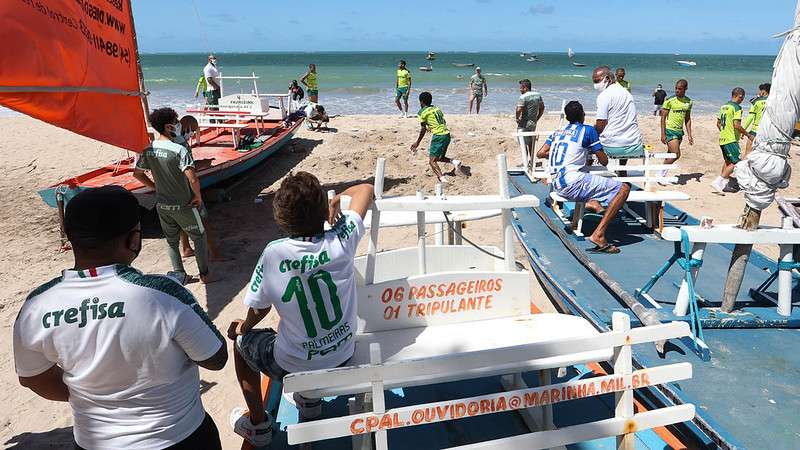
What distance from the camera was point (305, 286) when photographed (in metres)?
2.43

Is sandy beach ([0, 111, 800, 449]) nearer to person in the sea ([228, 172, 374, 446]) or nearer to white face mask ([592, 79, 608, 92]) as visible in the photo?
person in the sea ([228, 172, 374, 446])

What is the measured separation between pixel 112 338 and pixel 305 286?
0.85 meters

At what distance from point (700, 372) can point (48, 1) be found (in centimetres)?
498

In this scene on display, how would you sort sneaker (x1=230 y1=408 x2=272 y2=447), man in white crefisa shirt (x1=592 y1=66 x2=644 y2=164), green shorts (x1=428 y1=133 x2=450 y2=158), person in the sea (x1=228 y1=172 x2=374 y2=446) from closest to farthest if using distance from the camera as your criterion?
person in the sea (x1=228 y1=172 x2=374 y2=446) → sneaker (x1=230 y1=408 x2=272 y2=447) → man in white crefisa shirt (x1=592 y1=66 x2=644 y2=164) → green shorts (x1=428 y1=133 x2=450 y2=158)

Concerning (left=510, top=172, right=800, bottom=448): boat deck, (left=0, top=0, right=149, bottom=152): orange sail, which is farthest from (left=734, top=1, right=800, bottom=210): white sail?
(left=0, top=0, right=149, bottom=152): orange sail

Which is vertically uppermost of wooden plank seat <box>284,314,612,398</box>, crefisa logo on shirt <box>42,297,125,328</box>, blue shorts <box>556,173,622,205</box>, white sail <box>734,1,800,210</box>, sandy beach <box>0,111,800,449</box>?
white sail <box>734,1,800,210</box>

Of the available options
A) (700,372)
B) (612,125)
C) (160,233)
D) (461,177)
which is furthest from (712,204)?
(160,233)

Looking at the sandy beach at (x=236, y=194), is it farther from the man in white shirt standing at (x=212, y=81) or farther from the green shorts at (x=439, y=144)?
the man in white shirt standing at (x=212, y=81)

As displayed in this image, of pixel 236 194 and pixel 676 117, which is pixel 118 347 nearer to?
pixel 236 194

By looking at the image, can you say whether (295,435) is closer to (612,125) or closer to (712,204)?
(612,125)

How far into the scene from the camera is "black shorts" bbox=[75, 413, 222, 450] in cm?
200

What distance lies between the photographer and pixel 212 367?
203cm

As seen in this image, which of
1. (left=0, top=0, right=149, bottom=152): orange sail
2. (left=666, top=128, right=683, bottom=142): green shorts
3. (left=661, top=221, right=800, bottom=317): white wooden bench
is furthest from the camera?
(left=666, top=128, right=683, bottom=142): green shorts

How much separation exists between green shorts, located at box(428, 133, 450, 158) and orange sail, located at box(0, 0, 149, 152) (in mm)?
5926
